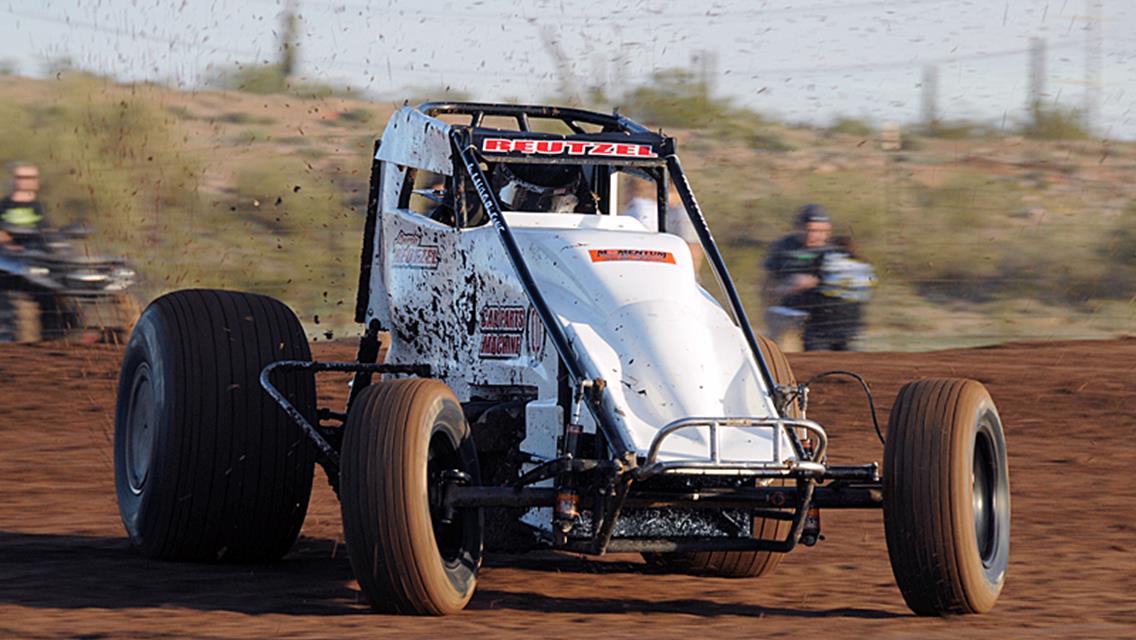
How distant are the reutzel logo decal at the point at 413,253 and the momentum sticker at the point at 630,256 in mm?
880

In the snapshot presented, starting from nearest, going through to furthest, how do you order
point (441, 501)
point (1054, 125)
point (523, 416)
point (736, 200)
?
point (441, 501) → point (523, 416) → point (736, 200) → point (1054, 125)

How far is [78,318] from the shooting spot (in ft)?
57.4

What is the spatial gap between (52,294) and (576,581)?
32.5ft

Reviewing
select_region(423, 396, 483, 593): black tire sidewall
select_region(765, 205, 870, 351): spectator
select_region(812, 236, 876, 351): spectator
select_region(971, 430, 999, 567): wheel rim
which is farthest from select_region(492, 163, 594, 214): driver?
select_region(812, 236, 876, 351): spectator

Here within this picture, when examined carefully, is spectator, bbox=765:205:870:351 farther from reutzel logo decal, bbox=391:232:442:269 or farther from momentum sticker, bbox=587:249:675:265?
momentum sticker, bbox=587:249:675:265

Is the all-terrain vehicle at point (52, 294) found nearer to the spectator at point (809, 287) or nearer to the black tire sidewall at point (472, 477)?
the spectator at point (809, 287)

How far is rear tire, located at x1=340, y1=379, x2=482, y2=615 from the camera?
6.77 metres

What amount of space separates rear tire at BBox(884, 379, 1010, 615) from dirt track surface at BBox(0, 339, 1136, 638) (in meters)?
0.12

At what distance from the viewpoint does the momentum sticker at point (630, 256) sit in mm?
7812

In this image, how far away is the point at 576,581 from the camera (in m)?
8.41

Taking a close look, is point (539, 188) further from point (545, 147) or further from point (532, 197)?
point (545, 147)

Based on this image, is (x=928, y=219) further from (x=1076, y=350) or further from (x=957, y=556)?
(x=957, y=556)

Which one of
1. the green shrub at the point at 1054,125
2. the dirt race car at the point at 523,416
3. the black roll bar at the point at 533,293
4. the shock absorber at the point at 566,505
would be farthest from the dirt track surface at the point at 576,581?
the green shrub at the point at 1054,125

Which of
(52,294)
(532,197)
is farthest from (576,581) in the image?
(52,294)
